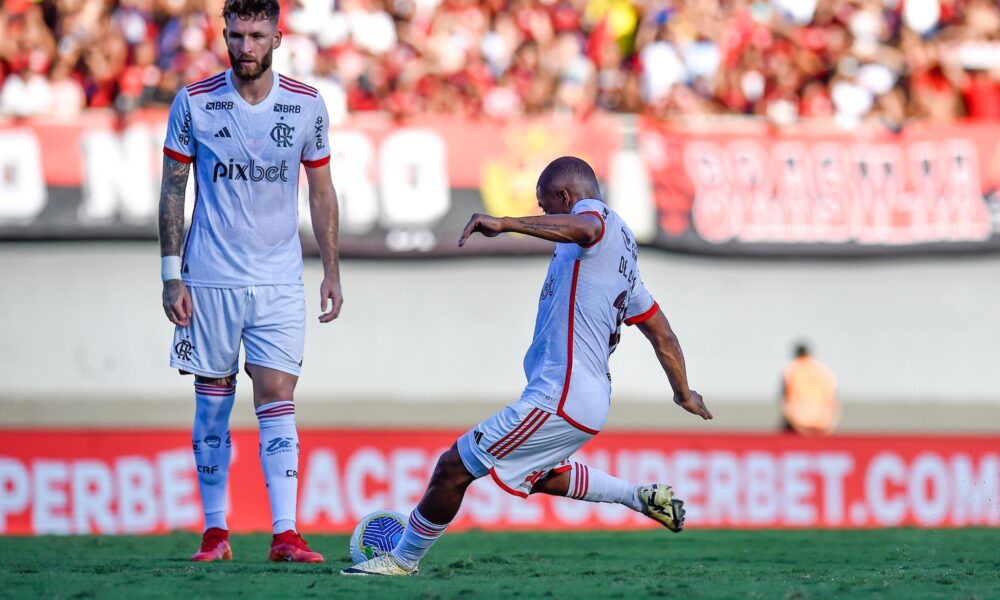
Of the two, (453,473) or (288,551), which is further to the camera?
(288,551)

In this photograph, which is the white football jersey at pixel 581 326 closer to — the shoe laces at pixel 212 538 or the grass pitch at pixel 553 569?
the grass pitch at pixel 553 569

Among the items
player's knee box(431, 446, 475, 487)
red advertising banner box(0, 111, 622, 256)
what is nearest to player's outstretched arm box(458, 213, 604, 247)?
player's knee box(431, 446, 475, 487)

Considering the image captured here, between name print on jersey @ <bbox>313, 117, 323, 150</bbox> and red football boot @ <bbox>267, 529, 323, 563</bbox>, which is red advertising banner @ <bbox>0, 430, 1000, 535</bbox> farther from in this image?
name print on jersey @ <bbox>313, 117, 323, 150</bbox>

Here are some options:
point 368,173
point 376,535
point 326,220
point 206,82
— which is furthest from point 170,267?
point 368,173

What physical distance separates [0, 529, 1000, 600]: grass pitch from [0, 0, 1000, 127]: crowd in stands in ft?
23.9

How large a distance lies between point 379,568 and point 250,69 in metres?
2.37

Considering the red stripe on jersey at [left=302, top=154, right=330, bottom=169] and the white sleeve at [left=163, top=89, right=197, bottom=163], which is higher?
the white sleeve at [left=163, top=89, right=197, bottom=163]

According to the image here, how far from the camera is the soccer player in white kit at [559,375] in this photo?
5.99 metres

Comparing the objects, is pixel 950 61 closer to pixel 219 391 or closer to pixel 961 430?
pixel 961 430

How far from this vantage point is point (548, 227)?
5770mm

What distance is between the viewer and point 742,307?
55.0 feet

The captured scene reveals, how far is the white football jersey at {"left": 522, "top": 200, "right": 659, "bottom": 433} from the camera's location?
19.8ft

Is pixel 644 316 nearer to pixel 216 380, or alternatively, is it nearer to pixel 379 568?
pixel 379 568

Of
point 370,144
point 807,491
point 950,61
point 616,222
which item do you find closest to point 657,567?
point 616,222
